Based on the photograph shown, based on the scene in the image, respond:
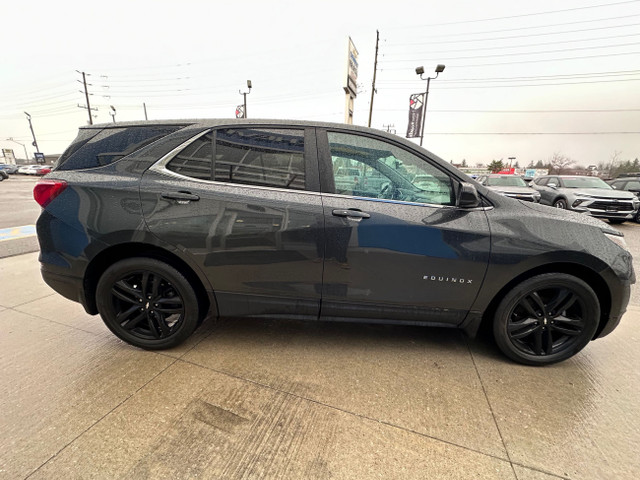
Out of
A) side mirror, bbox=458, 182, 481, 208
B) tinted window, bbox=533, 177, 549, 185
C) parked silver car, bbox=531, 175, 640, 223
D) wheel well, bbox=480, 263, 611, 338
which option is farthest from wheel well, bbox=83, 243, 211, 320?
tinted window, bbox=533, 177, 549, 185

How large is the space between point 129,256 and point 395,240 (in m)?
2.04

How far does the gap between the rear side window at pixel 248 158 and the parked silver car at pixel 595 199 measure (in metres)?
10.8

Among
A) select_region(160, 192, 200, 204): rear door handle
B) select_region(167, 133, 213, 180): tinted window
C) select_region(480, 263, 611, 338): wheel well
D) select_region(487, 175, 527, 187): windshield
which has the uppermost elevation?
select_region(167, 133, 213, 180): tinted window

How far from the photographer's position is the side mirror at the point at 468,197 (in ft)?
6.79

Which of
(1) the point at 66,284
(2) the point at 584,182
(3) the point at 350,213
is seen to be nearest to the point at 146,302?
(1) the point at 66,284

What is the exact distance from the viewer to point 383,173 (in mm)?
2266

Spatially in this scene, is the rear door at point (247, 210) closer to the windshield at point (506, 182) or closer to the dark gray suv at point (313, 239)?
the dark gray suv at point (313, 239)

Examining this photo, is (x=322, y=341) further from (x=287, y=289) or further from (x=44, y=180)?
(x=44, y=180)

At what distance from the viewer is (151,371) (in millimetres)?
2209

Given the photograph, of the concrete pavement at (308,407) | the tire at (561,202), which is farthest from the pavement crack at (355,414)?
the tire at (561,202)

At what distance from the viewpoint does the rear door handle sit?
7.07 ft

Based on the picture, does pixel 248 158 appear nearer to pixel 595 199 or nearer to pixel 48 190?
pixel 48 190

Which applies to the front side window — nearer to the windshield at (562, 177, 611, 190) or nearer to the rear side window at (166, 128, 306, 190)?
the rear side window at (166, 128, 306, 190)

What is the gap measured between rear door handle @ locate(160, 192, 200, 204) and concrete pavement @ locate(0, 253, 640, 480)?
1.24m
